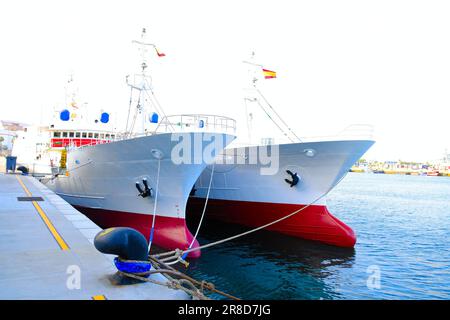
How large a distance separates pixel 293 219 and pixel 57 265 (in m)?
10.4

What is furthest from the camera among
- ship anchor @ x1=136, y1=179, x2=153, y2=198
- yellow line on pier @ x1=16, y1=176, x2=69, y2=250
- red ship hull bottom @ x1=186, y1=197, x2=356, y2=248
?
red ship hull bottom @ x1=186, y1=197, x2=356, y2=248

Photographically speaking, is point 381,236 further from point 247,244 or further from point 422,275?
point 247,244

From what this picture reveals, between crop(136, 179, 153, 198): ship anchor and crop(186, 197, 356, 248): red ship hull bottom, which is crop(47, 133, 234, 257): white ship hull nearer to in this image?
crop(136, 179, 153, 198): ship anchor

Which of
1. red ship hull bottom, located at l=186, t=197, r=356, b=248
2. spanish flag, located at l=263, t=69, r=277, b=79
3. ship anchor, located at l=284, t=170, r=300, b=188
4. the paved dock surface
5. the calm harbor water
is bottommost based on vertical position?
the calm harbor water

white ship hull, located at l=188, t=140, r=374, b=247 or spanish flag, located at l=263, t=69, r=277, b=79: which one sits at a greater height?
spanish flag, located at l=263, t=69, r=277, b=79

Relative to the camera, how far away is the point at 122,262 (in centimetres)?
409

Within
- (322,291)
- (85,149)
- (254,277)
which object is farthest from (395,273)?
(85,149)

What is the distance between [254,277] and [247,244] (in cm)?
338

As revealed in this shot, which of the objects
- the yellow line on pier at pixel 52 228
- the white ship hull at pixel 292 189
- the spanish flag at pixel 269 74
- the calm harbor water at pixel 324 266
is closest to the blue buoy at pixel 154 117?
the white ship hull at pixel 292 189

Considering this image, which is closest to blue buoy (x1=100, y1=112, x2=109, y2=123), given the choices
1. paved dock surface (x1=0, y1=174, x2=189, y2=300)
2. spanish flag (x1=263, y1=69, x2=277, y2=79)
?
spanish flag (x1=263, y1=69, x2=277, y2=79)

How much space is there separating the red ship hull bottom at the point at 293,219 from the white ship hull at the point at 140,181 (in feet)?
14.7

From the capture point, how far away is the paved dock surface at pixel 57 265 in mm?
3717

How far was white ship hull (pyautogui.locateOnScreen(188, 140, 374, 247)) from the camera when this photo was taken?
472 inches

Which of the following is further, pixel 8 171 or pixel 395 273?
pixel 8 171
